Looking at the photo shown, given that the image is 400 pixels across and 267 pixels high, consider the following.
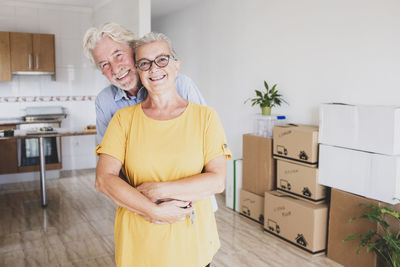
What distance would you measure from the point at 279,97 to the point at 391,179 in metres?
1.57

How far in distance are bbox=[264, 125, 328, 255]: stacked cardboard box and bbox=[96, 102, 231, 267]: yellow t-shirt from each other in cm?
192

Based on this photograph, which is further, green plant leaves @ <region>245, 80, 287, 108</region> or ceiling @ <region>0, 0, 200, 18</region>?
ceiling @ <region>0, 0, 200, 18</region>

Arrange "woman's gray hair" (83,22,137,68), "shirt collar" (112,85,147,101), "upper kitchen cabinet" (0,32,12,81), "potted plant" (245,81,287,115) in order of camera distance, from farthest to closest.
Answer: "upper kitchen cabinet" (0,32,12,81) < "potted plant" (245,81,287,115) < "shirt collar" (112,85,147,101) < "woman's gray hair" (83,22,137,68)

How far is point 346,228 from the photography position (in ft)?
9.37

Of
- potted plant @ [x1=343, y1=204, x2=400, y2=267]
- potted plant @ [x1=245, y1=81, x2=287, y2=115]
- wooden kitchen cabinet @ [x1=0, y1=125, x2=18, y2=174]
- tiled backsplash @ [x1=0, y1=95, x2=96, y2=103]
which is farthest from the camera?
tiled backsplash @ [x1=0, y1=95, x2=96, y2=103]

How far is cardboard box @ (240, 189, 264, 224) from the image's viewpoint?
12.3 ft

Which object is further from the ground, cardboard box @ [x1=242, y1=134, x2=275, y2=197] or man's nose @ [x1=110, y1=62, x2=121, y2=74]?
man's nose @ [x1=110, y1=62, x2=121, y2=74]

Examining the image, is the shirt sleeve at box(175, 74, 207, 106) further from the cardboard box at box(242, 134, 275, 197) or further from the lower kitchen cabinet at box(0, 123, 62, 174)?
the lower kitchen cabinet at box(0, 123, 62, 174)

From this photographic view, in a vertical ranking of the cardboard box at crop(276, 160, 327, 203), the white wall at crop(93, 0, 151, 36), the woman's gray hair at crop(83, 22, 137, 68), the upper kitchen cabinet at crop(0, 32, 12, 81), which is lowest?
the cardboard box at crop(276, 160, 327, 203)

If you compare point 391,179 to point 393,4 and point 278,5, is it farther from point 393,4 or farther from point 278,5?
point 278,5

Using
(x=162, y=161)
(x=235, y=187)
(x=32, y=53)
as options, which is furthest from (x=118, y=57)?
(x=32, y=53)

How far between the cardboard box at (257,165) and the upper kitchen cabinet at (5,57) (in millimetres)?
3863

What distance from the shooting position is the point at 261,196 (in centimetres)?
371

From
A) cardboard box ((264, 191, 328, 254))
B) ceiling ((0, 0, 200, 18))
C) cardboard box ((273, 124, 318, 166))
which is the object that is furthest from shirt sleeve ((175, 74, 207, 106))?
ceiling ((0, 0, 200, 18))
